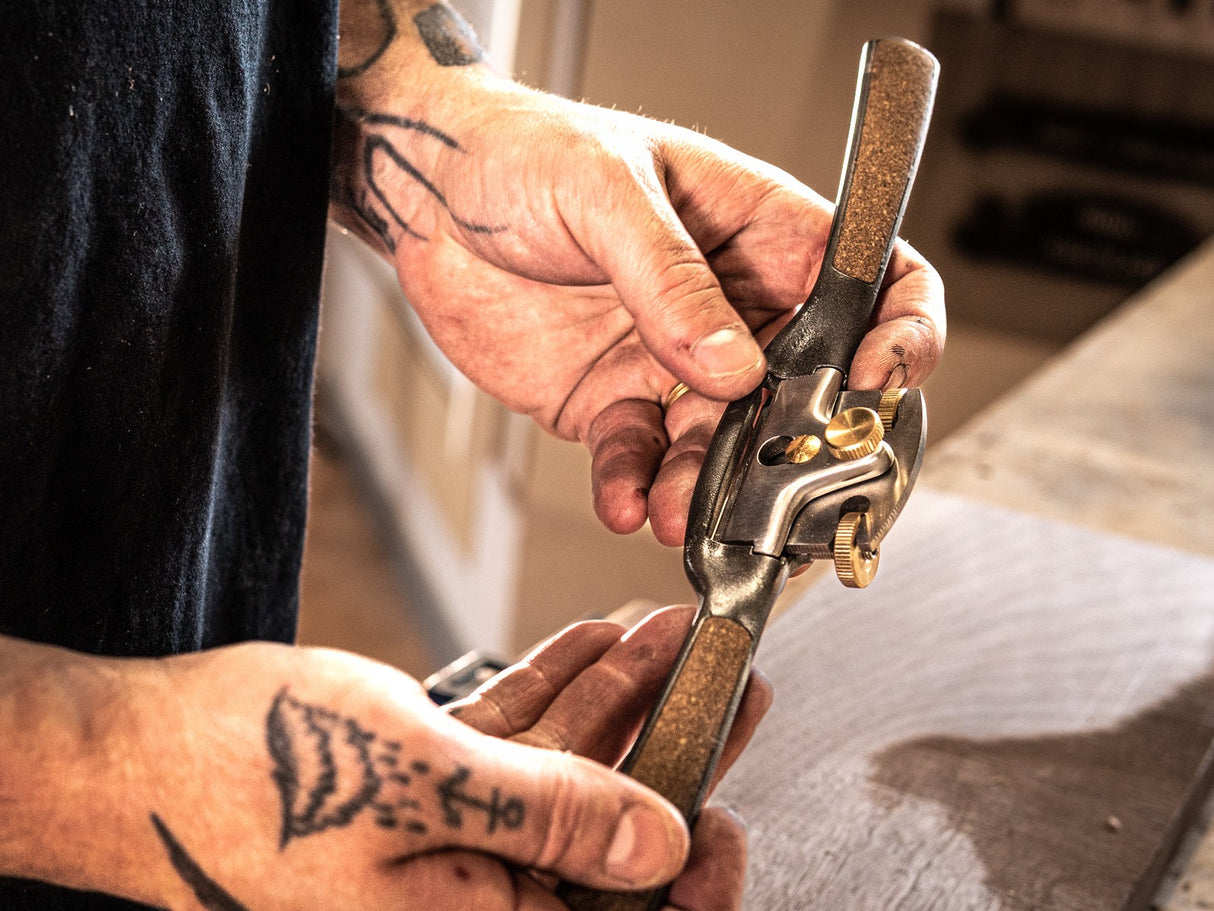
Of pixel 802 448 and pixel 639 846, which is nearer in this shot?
pixel 639 846

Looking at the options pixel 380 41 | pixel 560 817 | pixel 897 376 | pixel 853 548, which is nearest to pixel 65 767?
pixel 560 817

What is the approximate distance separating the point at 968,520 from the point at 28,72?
0.89 meters

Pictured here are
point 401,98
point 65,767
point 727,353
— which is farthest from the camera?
point 401,98

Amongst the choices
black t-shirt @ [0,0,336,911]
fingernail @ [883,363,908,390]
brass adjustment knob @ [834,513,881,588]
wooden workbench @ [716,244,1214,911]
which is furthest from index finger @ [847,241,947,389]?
black t-shirt @ [0,0,336,911]

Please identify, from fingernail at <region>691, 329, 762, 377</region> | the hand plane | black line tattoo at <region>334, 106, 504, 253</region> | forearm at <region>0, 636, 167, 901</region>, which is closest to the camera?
forearm at <region>0, 636, 167, 901</region>

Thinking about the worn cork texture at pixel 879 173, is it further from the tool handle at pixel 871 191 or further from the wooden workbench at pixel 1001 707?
the wooden workbench at pixel 1001 707

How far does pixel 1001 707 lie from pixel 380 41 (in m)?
0.66

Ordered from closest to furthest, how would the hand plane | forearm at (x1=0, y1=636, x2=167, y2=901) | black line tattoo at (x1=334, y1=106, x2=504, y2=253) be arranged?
forearm at (x1=0, y1=636, x2=167, y2=901), the hand plane, black line tattoo at (x1=334, y1=106, x2=504, y2=253)

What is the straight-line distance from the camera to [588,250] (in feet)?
2.48

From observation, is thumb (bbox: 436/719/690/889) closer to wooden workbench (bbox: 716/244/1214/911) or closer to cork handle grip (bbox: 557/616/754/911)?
cork handle grip (bbox: 557/616/754/911)

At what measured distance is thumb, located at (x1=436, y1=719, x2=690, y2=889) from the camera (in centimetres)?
47

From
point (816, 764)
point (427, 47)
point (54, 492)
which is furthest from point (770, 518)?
point (427, 47)

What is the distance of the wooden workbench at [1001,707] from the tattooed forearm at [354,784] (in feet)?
0.93

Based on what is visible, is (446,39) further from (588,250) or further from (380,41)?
(588,250)
